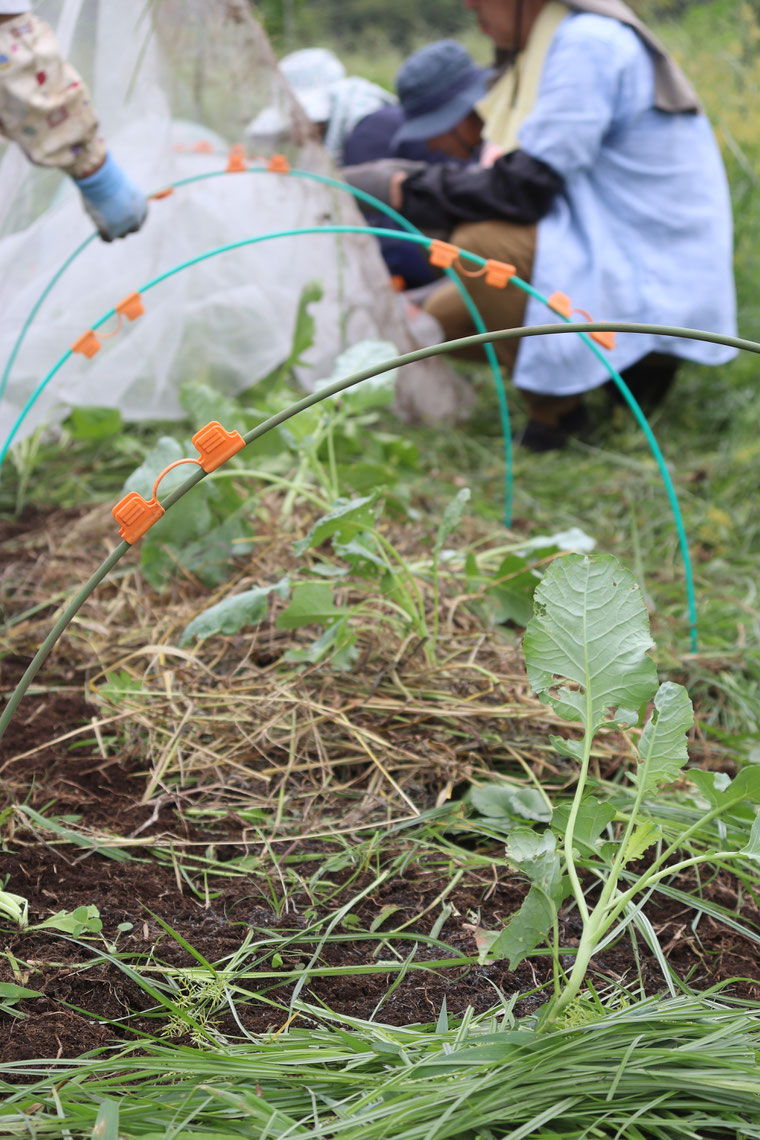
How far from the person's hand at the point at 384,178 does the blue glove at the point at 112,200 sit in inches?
42.6

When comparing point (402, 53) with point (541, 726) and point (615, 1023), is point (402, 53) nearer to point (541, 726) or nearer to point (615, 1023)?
point (541, 726)

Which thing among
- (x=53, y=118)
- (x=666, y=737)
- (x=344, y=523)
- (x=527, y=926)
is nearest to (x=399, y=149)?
(x=53, y=118)

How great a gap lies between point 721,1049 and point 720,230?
223 cm

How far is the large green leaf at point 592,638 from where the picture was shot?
829 mm

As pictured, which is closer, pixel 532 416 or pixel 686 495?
pixel 686 495

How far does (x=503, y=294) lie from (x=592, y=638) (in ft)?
6.03

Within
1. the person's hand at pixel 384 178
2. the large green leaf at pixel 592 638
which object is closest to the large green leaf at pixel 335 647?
the large green leaf at pixel 592 638

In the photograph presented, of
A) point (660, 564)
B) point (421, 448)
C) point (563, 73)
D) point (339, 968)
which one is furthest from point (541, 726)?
point (563, 73)

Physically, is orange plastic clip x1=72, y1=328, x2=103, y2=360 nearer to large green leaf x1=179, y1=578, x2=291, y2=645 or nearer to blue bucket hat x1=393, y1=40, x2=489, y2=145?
large green leaf x1=179, y1=578, x2=291, y2=645

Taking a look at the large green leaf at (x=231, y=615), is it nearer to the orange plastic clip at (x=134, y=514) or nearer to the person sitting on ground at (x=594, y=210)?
the orange plastic clip at (x=134, y=514)

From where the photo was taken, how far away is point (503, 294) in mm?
2500

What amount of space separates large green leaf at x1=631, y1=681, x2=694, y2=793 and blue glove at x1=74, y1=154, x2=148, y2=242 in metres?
1.33

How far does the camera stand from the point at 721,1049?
0.74m

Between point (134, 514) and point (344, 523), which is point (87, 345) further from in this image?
point (134, 514)
